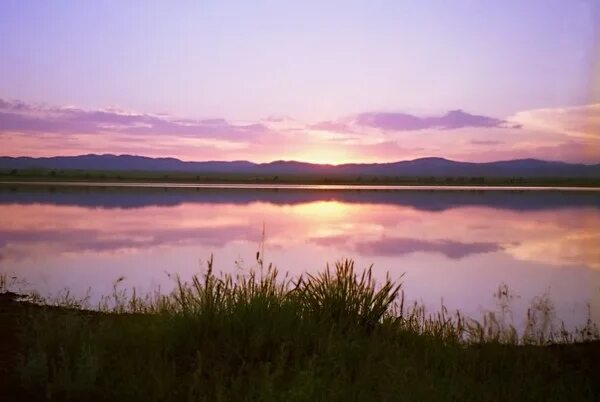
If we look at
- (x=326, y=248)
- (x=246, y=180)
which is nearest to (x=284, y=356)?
(x=326, y=248)

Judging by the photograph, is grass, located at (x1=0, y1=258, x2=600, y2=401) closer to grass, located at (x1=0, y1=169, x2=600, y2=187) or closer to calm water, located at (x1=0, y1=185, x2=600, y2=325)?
calm water, located at (x1=0, y1=185, x2=600, y2=325)

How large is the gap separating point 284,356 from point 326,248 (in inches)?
483

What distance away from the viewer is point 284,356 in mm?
5852

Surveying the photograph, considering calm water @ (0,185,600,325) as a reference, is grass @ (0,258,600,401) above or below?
above

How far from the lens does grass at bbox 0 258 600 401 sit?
17.2 feet

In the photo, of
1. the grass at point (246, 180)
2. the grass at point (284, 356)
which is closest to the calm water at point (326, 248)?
the grass at point (284, 356)

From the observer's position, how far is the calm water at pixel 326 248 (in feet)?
42.5

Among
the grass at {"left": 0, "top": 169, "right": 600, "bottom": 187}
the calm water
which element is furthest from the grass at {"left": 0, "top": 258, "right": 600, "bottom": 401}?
the grass at {"left": 0, "top": 169, "right": 600, "bottom": 187}

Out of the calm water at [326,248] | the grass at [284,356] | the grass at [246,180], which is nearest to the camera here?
the grass at [284,356]

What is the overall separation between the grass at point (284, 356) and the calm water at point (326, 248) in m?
2.54

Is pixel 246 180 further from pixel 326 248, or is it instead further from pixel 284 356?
pixel 284 356

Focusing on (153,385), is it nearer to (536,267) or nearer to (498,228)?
(536,267)

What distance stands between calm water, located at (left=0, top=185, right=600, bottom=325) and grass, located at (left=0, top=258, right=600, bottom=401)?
2.54 m

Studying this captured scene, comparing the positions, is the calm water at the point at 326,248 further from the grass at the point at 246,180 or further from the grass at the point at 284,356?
the grass at the point at 246,180
